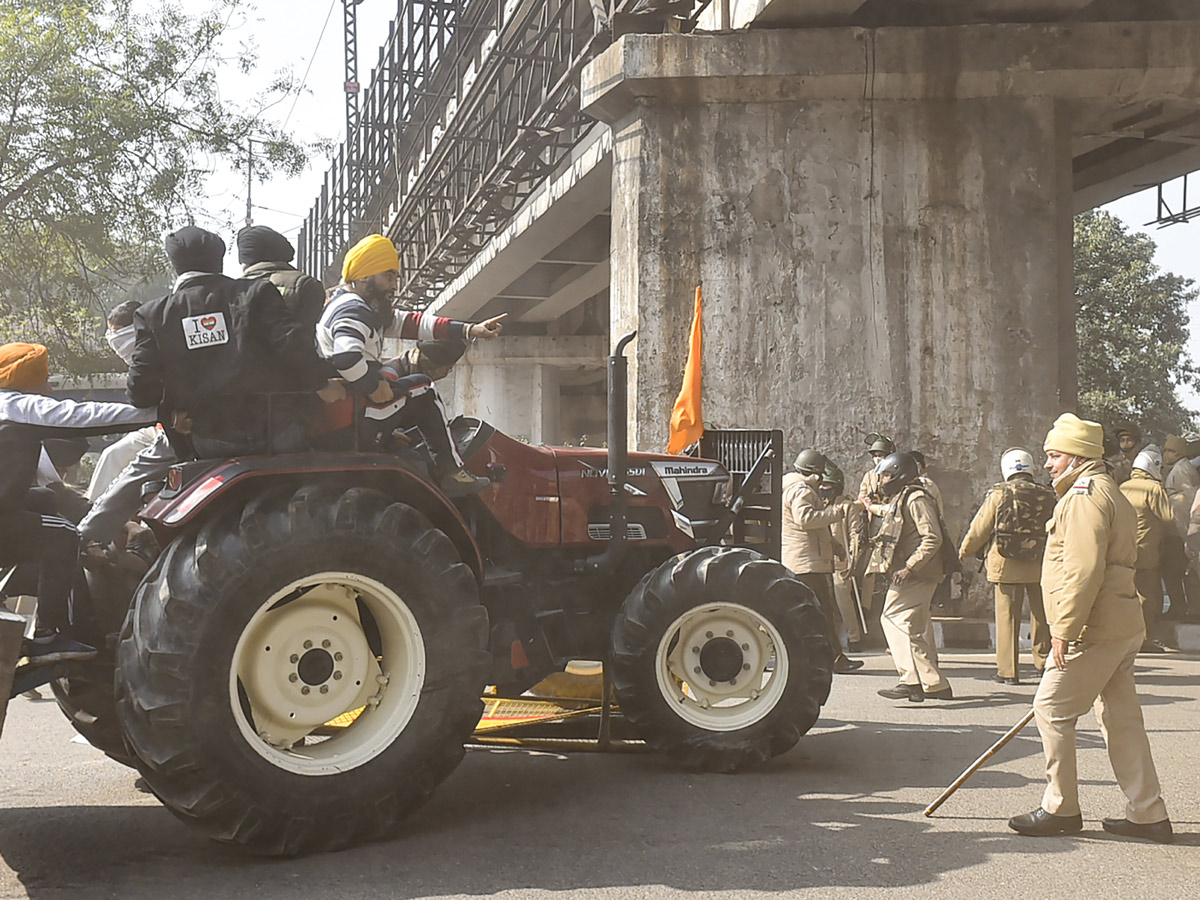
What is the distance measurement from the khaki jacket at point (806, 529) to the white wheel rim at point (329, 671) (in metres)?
5.91

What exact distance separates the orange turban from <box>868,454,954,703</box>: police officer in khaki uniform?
6.10 metres

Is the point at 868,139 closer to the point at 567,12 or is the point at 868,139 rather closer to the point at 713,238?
the point at 713,238

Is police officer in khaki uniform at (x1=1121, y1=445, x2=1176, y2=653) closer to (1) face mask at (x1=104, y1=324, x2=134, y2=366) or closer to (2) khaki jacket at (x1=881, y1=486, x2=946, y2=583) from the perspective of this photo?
(2) khaki jacket at (x1=881, y1=486, x2=946, y2=583)

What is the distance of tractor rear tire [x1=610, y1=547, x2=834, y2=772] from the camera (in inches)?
246

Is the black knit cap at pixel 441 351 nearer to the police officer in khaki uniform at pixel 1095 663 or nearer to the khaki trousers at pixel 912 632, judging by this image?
the police officer in khaki uniform at pixel 1095 663

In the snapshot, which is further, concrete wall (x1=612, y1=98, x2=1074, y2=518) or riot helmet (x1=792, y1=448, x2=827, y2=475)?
concrete wall (x1=612, y1=98, x2=1074, y2=518)

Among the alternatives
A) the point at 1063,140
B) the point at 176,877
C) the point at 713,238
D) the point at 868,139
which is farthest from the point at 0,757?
the point at 1063,140

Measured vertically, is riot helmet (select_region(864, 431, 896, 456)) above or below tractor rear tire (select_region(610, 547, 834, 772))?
above

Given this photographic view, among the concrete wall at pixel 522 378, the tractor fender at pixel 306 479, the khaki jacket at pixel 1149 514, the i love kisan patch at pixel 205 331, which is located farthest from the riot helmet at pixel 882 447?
the concrete wall at pixel 522 378

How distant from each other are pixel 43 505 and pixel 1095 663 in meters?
4.41

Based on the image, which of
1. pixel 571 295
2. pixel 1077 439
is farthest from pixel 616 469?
pixel 571 295

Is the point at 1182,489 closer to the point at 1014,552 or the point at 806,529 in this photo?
the point at 1014,552

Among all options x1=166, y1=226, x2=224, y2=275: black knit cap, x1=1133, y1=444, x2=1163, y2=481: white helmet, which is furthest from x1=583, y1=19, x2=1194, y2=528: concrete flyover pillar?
x1=166, y1=226, x2=224, y2=275: black knit cap

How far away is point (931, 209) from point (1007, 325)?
1447 mm
